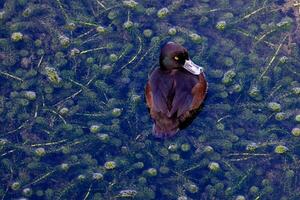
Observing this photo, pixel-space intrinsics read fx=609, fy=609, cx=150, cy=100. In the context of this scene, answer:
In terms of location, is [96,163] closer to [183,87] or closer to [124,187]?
[124,187]

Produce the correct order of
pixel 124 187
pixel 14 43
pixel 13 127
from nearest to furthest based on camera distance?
pixel 124 187, pixel 13 127, pixel 14 43

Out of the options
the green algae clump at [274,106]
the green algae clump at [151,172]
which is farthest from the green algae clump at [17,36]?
the green algae clump at [274,106]

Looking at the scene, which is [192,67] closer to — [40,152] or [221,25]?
[221,25]

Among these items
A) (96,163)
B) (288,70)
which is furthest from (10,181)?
(288,70)

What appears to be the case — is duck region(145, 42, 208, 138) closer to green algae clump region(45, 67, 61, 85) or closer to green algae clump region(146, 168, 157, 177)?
green algae clump region(146, 168, 157, 177)

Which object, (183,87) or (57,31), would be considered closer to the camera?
(183,87)

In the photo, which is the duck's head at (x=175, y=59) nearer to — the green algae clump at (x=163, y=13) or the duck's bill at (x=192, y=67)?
the duck's bill at (x=192, y=67)

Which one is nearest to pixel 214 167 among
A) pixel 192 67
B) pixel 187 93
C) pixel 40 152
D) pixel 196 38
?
pixel 187 93
